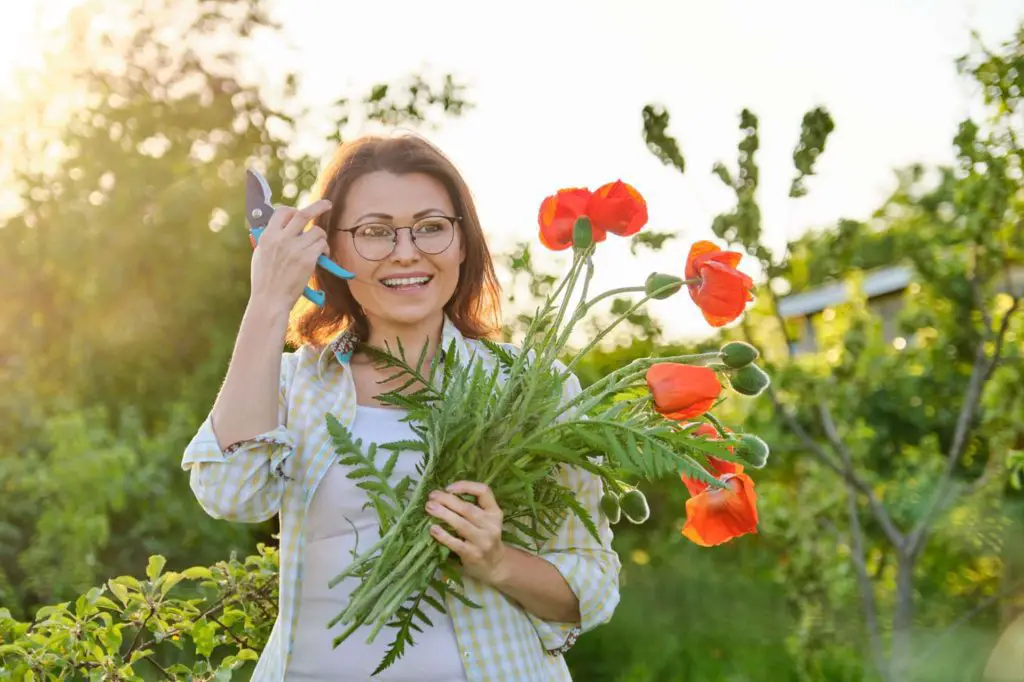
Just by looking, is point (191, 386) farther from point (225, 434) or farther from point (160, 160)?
point (225, 434)

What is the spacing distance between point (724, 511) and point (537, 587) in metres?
0.31

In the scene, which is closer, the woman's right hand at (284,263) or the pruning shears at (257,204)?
the woman's right hand at (284,263)

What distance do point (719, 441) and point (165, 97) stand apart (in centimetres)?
451

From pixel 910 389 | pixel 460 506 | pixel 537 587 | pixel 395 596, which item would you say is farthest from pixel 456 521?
pixel 910 389

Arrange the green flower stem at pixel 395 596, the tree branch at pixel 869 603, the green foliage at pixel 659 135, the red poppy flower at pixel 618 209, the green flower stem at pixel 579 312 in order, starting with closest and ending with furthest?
the green flower stem at pixel 395 596 → the green flower stem at pixel 579 312 → the red poppy flower at pixel 618 209 → the green foliage at pixel 659 135 → the tree branch at pixel 869 603

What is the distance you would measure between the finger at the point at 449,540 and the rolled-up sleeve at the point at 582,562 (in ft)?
0.88

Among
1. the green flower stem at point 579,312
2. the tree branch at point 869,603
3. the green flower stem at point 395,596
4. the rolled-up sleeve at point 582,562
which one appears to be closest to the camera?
the green flower stem at point 395,596

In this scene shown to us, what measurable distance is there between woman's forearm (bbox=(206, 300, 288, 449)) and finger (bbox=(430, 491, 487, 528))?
291 millimetres

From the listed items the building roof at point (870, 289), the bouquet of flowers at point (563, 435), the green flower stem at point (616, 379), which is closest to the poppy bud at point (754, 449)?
the bouquet of flowers at point (563, 435)

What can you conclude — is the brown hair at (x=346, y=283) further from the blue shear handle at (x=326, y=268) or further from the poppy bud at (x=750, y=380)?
the poppy bud at (x=750, y=380)

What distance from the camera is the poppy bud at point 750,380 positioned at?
1.49 m

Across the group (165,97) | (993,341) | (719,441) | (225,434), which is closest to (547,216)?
(719,441)

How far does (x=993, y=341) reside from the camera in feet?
12.3

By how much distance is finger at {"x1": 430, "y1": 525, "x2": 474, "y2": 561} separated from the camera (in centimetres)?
141
